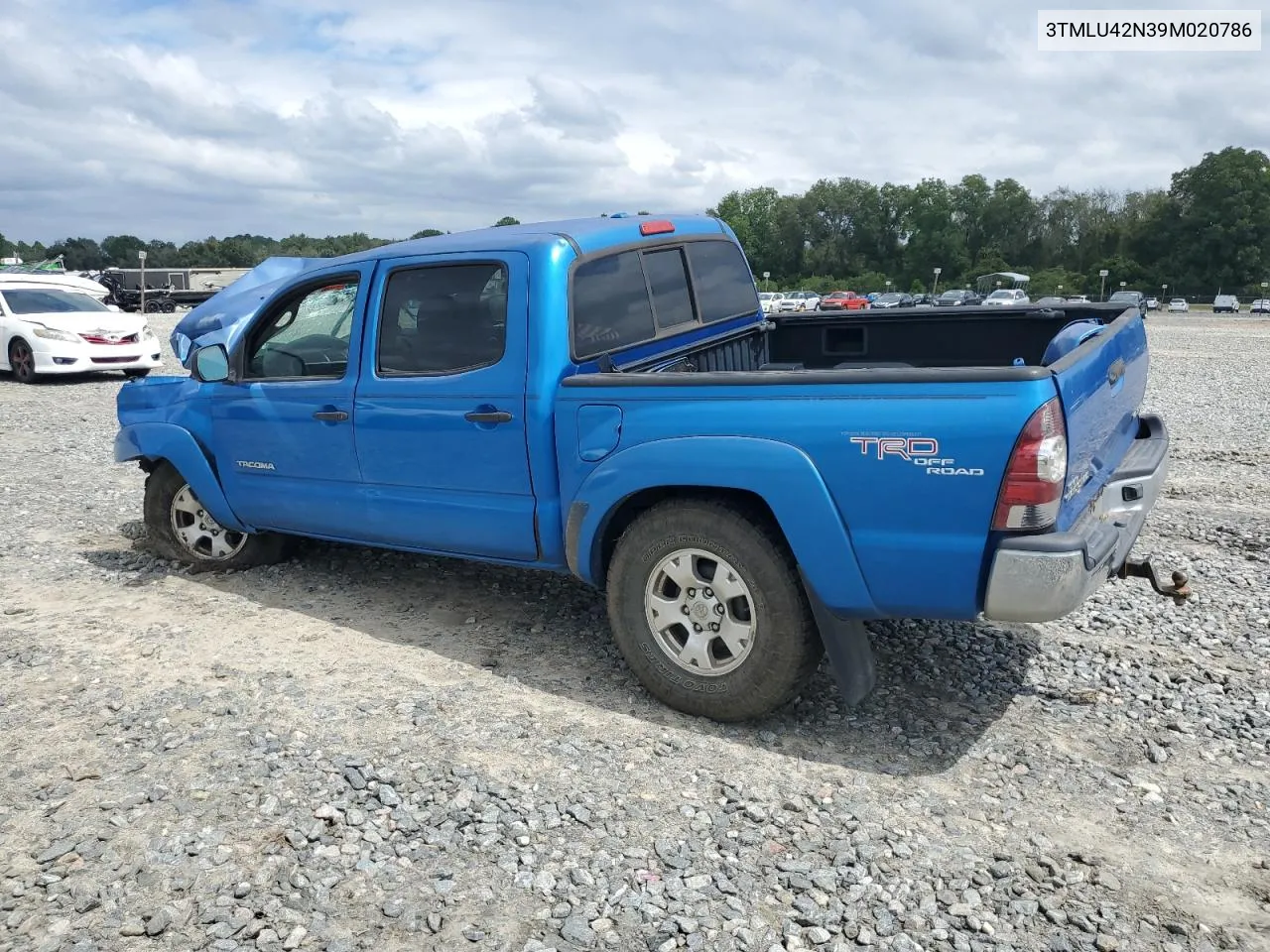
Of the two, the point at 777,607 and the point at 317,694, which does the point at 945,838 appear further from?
the point at 317,694

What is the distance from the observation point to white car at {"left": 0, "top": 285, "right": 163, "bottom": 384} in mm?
16094

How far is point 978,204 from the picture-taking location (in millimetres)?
116812

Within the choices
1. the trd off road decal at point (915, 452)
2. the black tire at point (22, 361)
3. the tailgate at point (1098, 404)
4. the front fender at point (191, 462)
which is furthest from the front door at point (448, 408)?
the black tire at point (22, 361)

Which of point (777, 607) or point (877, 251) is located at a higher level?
point (877, 251)

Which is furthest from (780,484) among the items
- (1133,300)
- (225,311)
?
(1133,300)

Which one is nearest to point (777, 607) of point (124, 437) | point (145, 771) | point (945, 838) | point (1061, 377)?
point (945, 838)

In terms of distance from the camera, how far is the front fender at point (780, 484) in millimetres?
3512

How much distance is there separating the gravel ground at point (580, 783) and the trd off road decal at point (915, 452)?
114cm

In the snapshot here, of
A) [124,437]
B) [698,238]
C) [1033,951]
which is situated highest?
[698,238]

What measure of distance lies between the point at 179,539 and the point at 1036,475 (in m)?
4.95

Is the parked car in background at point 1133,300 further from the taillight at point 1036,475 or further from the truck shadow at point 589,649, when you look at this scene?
the taillight at point 1036,475

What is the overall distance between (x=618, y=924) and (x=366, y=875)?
2.64 feet

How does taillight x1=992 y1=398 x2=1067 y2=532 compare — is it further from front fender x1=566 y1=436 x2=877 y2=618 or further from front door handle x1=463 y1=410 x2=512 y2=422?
front door handle x1=463 y1=410 x2=512 y2=422

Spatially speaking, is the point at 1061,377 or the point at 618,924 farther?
the point at 1061,377
